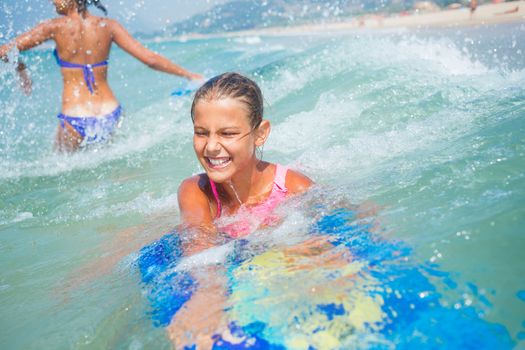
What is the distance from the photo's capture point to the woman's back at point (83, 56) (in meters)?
4.77

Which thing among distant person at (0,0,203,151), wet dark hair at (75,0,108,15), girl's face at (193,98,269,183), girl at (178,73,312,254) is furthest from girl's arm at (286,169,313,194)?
wet dark hair at (75,0,108,15)

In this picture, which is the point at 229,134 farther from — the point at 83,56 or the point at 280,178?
the point at 83,56

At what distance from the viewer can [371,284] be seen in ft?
5.77

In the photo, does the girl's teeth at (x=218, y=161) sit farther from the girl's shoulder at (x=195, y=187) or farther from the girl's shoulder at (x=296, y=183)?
the girl's shoulder at (x=296, y=183)

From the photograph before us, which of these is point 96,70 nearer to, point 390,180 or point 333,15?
point 390,180

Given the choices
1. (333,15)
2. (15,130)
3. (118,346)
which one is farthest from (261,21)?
(118,346)

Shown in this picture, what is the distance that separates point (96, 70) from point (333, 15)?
244 ft

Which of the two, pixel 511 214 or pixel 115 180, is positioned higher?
pixel 511 214

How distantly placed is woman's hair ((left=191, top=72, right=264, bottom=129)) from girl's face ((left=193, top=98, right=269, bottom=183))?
3 cm

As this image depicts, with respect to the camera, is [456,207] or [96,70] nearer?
[456,207]

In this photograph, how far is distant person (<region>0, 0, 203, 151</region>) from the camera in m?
4.74

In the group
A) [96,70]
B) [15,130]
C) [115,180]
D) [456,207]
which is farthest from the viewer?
[15,130]

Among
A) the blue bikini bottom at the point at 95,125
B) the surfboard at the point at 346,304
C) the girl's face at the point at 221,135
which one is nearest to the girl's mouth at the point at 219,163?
the girl's face at the point at 221,135

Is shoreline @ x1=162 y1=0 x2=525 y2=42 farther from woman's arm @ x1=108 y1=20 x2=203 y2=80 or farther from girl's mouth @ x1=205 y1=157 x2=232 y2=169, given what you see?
girl's mouth @ x1=205 y1=157 x2=232 y2=169
